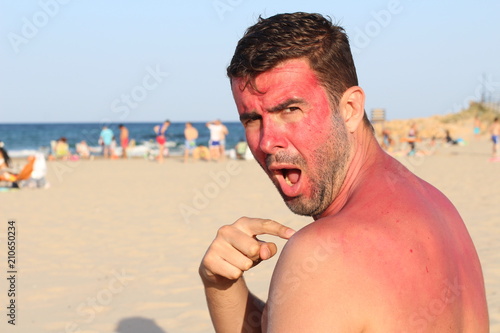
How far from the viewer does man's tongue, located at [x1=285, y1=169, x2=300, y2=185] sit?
1.87 meters

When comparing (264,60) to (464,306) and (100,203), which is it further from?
(100,203)

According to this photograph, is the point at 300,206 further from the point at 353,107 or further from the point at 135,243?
the point at 135,243

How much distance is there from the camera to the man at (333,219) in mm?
1409

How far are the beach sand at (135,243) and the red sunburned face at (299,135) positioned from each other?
9.20ft

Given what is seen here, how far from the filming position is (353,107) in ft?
6.25

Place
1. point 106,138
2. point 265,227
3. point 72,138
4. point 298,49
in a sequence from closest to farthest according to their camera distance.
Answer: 1. point 298,49
2. point 265,227
3. point 106,138
4. point 72,138

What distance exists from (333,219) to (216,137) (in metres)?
20.8

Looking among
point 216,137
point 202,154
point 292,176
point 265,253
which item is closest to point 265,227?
point 265,253

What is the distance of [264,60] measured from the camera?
1804mm

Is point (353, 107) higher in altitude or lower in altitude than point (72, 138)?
higher

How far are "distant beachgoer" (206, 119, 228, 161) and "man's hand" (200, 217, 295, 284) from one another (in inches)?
775

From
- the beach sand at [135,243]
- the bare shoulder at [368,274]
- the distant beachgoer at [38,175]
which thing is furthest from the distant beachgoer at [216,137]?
the bare shoulder at [368,274]

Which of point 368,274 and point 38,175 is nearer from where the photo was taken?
point 368,274

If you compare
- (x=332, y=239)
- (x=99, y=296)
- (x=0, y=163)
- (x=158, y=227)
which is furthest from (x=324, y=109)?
(x=0, y=163)
